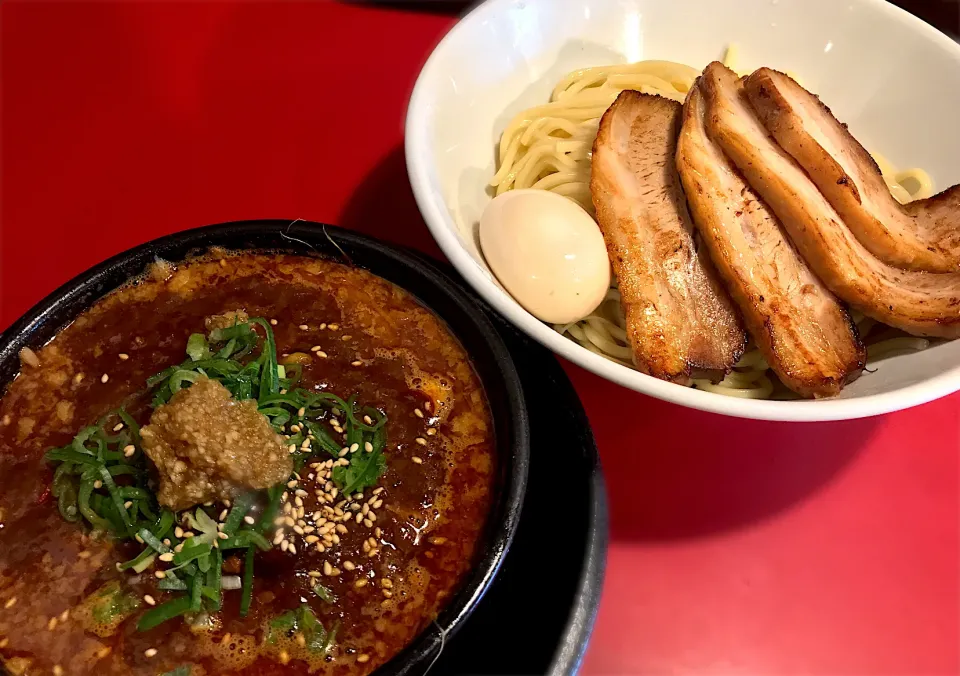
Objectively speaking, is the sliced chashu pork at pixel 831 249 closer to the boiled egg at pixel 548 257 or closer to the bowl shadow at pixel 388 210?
the boiled egg at pixel 548 257

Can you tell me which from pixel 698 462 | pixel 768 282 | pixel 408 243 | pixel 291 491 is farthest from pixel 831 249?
pixel 291 491

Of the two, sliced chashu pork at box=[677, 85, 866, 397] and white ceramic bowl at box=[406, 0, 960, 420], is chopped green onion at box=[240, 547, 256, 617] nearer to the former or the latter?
white ceramic bowl at box=[406, 0, 960, 420]

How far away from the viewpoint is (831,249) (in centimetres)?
131

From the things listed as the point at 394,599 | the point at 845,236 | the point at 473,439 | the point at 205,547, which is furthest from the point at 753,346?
the point at 205,547

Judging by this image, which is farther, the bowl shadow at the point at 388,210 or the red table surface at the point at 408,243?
the bowl shadow at the point at 388,210

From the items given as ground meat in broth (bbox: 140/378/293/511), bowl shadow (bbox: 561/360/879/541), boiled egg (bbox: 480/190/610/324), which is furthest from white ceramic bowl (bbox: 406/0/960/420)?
ground meat in broth (bbox: 140/378/293/511)

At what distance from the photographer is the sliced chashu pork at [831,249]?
129 cm

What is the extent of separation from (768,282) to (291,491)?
99cm

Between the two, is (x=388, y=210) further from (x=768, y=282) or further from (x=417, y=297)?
(x=768, y=282)

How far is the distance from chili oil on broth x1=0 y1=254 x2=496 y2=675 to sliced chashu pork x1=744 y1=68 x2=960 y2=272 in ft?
2.73

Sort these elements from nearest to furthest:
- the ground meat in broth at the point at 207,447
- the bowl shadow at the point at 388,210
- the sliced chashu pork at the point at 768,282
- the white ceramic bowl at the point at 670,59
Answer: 1. the ground meat in broth at the point at 207,447
2. the sliced chashu pork at the point at 768,282
3. the white ceramic bowl at the point at 670,59
4. the bowl shadow at the point at 388,210

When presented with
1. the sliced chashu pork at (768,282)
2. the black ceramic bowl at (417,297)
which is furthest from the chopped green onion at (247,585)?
the sliced chashu pork at (768,282)

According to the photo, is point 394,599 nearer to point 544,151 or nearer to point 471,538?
point 471,538

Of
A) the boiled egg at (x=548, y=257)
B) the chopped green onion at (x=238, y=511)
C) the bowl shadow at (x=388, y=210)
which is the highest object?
the boiled egg at (x=548, y=257)
